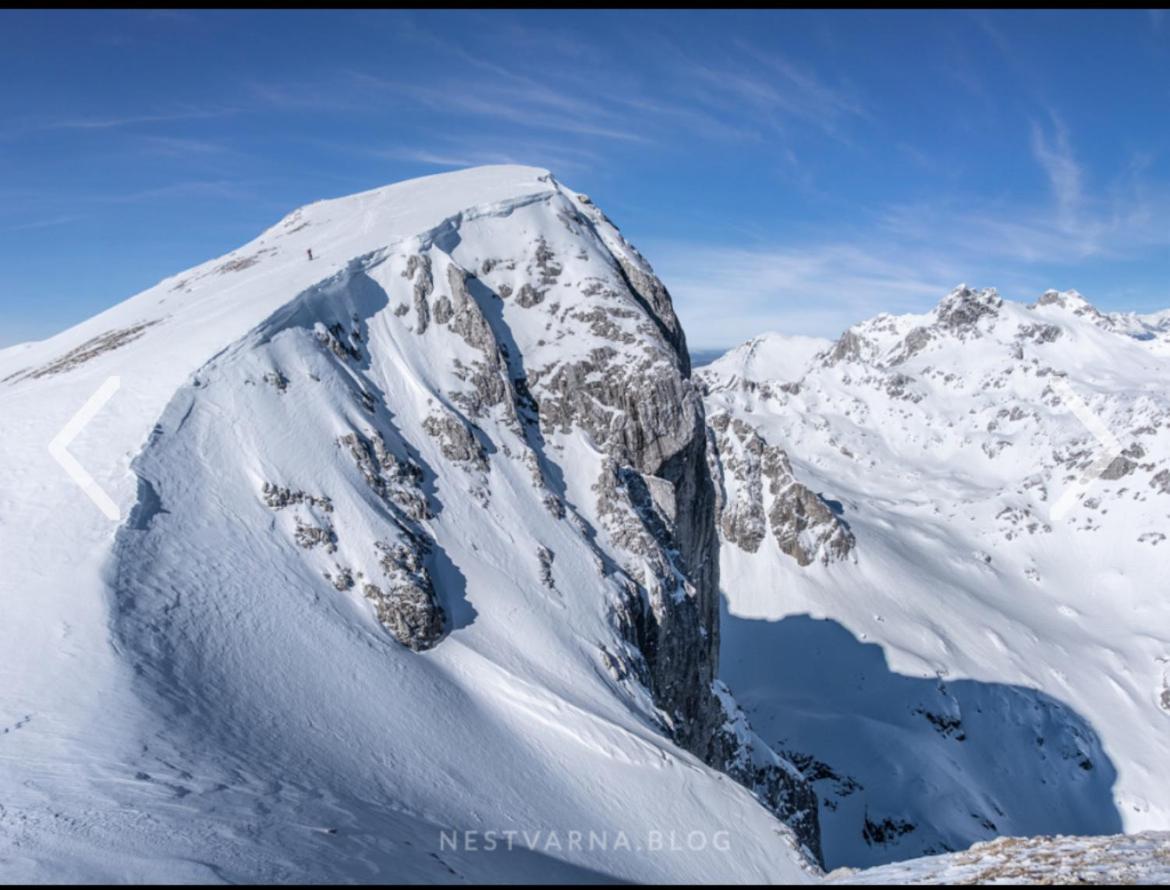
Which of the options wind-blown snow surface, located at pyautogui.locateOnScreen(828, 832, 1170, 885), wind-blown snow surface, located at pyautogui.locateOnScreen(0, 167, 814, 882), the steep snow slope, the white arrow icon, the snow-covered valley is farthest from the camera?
the steep snow slope

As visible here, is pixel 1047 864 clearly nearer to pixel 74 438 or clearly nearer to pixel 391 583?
pixel 391 583

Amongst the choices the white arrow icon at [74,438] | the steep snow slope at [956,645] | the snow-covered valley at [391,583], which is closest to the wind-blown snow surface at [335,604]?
the snow-covered valley at [391,583]

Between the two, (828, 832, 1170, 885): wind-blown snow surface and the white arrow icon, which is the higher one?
the white arrow icon

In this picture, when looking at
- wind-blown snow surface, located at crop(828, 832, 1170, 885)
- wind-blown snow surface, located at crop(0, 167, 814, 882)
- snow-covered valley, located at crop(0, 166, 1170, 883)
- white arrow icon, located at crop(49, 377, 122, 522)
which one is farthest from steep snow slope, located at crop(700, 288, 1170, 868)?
white arrow icon, located at crop(49, 377, 122, 522)

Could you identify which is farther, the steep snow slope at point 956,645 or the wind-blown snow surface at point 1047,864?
the steep snow slope at point 956,645

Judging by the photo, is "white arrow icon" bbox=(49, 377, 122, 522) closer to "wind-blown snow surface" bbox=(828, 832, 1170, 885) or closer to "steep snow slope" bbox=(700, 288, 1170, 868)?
"wind-blown snow surface" bbox=(828, 832, 1170, 885)

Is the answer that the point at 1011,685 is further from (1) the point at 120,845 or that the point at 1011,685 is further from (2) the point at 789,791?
(1) the point at 120,845

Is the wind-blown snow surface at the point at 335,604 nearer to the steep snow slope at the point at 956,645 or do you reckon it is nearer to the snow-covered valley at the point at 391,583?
the snow-covered valley at the point at 391,583

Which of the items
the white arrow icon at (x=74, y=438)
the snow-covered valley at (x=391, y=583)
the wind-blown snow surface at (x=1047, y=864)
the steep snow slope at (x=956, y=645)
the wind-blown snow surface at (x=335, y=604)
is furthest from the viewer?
the steep snow slope at (x=956, y=645)

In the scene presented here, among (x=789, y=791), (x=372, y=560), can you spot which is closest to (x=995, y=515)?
(x=789, y=791)
